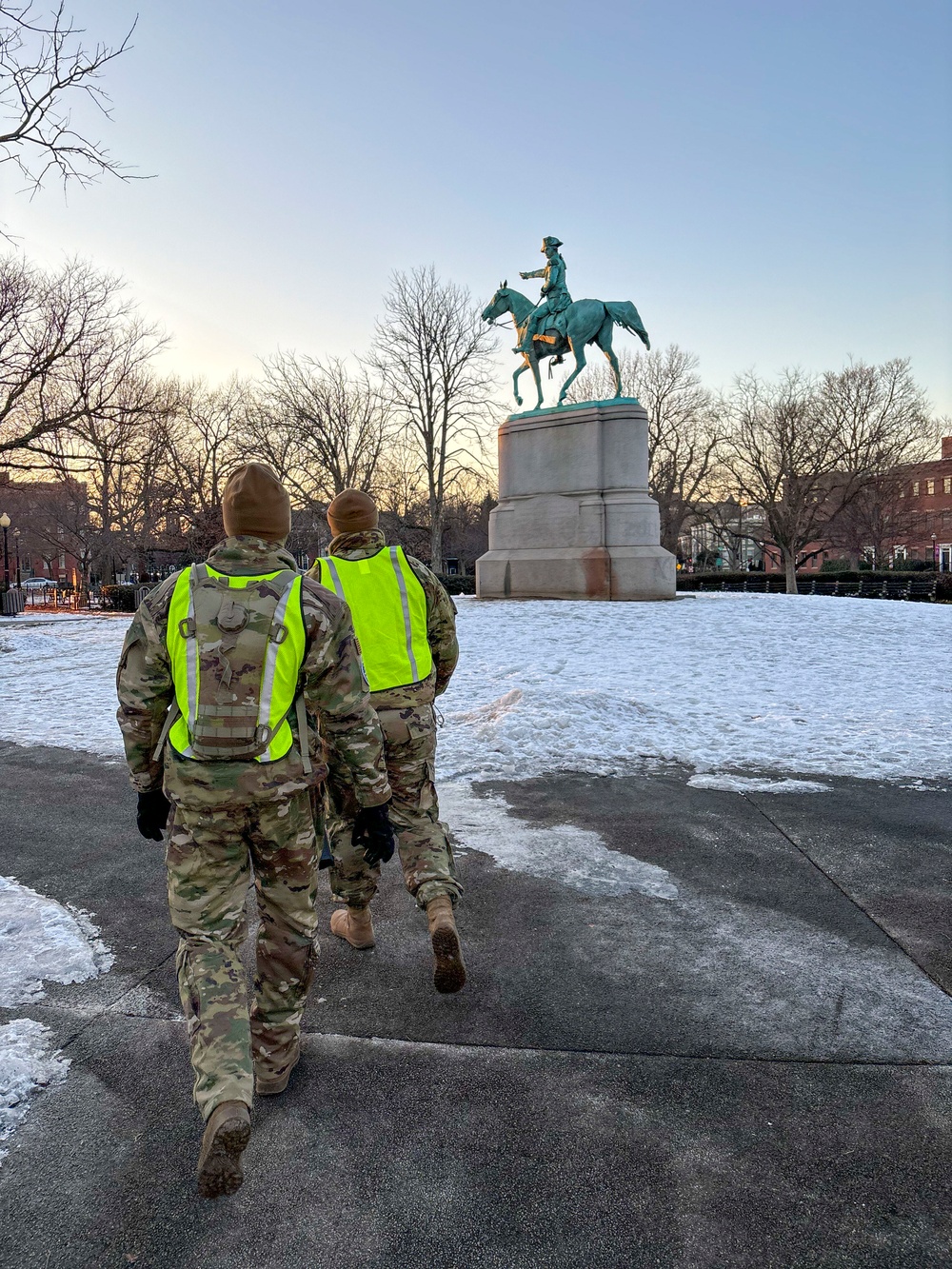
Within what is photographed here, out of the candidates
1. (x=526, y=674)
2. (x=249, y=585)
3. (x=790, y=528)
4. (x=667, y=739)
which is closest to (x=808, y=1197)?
(x=249, y=585)

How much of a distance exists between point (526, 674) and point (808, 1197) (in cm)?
873

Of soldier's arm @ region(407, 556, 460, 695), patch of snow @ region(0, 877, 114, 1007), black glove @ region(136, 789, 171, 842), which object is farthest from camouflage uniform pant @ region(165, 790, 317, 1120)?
soldier's arm @ region(407, 556, 460, 695)

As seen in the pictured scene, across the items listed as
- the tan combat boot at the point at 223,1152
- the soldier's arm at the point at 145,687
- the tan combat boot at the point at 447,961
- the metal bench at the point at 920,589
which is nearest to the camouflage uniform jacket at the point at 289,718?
the soldier's arm at the point at 145,687

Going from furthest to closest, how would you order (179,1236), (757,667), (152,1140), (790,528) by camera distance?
(790,528)
(757,667)
(152,1140)
(179,1236)

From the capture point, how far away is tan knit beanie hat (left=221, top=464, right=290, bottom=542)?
245 centimetres

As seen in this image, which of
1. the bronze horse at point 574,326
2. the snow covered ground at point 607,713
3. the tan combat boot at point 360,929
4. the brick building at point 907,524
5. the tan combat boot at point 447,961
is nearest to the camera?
the tan combat boot at point 447,961

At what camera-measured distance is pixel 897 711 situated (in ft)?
29.5

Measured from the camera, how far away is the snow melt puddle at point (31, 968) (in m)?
2.49

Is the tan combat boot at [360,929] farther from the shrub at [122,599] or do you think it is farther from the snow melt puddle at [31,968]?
the shrub at [122,599]

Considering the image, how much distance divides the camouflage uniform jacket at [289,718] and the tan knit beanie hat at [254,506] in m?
0.04

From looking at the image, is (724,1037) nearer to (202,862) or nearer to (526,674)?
(202,862)

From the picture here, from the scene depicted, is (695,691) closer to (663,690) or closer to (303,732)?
(663,690)

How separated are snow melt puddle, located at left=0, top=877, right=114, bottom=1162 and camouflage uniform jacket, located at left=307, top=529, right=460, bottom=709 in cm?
163

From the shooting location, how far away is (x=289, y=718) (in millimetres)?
2398
